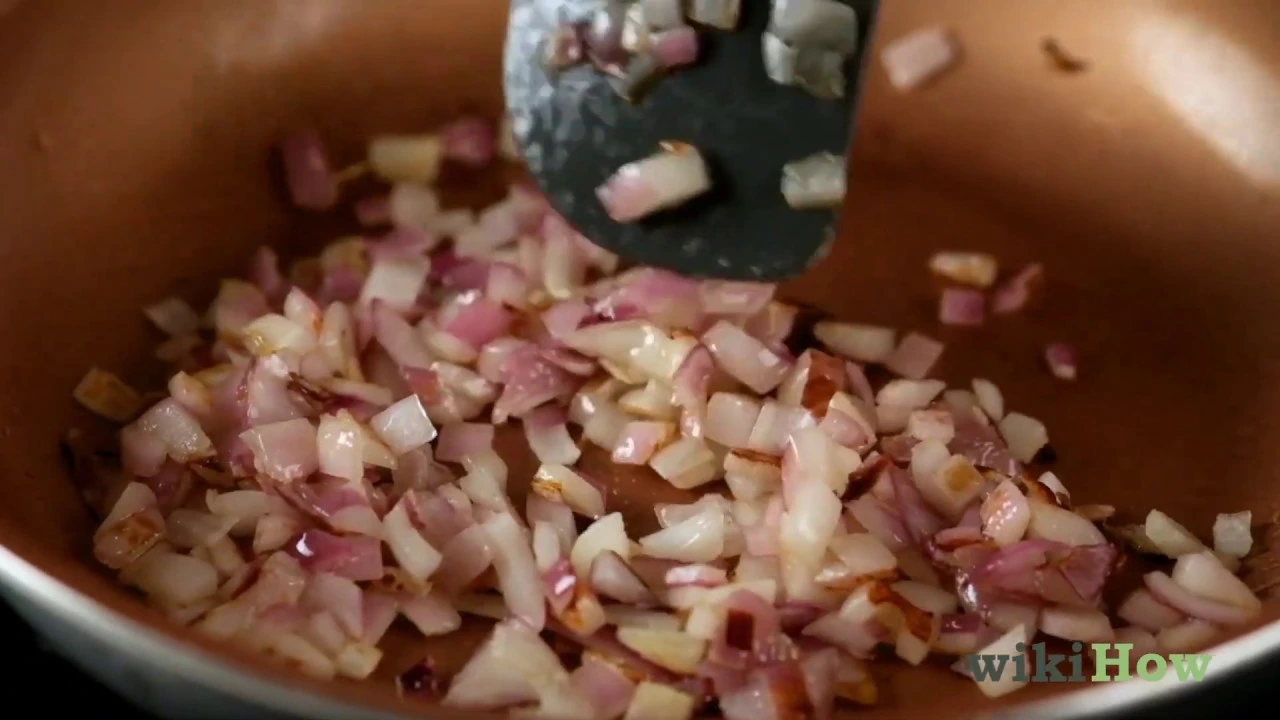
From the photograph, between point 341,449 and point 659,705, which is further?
point 341,449

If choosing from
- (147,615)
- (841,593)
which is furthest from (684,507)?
(147,615)

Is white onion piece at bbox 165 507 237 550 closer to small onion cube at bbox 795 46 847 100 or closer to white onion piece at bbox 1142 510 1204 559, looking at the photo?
small onion cube at bbox 795 46 847 100

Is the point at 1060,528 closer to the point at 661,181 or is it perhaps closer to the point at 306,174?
the point at 661,181

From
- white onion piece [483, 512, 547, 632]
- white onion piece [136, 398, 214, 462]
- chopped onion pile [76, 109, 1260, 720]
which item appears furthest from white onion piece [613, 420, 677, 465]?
white onion piece [136, 398, 214, 462]

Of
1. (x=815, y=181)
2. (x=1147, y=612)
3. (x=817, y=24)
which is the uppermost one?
(x=817, y=24)

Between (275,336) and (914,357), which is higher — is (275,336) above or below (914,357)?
above

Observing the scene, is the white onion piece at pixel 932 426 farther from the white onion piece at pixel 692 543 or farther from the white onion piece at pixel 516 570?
the white onion piece at pixel 516 570

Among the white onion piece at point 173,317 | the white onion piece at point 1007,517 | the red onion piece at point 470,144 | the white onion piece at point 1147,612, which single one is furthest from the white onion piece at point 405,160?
the white onion piece at point 1147,612

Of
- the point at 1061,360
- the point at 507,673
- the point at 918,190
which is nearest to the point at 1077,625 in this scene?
the point at 1061,360

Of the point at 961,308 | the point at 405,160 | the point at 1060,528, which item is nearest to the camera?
the point at 1060,528
